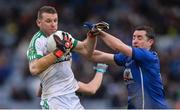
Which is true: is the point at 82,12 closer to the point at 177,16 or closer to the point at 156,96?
the point at 177,16

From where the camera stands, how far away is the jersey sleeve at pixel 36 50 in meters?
8.93

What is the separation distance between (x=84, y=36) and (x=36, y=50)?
23.8 feet

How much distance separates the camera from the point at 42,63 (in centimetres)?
877

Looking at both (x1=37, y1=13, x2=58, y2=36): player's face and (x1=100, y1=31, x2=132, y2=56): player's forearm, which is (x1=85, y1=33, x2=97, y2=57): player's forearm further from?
(x1=37, y1=13, x2=58, y2=36): player's face

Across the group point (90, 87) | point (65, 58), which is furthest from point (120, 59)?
point (65, 58)

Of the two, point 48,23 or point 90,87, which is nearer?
point 48,23

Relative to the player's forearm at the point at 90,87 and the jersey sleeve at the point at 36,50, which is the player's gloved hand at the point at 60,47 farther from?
the player's forearm at the point at 90,87

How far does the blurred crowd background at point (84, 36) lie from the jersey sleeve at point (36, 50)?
18.1 feet

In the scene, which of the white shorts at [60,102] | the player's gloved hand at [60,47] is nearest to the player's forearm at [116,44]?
the player's gloved hand at [60,47]

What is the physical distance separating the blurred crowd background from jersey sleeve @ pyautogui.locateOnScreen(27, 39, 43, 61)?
5511 millimetres

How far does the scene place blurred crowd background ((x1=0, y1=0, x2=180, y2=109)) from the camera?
1504cm

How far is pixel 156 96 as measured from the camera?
970 centimetres

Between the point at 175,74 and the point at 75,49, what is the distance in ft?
20.3

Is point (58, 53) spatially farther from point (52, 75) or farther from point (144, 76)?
point (144, 76)
